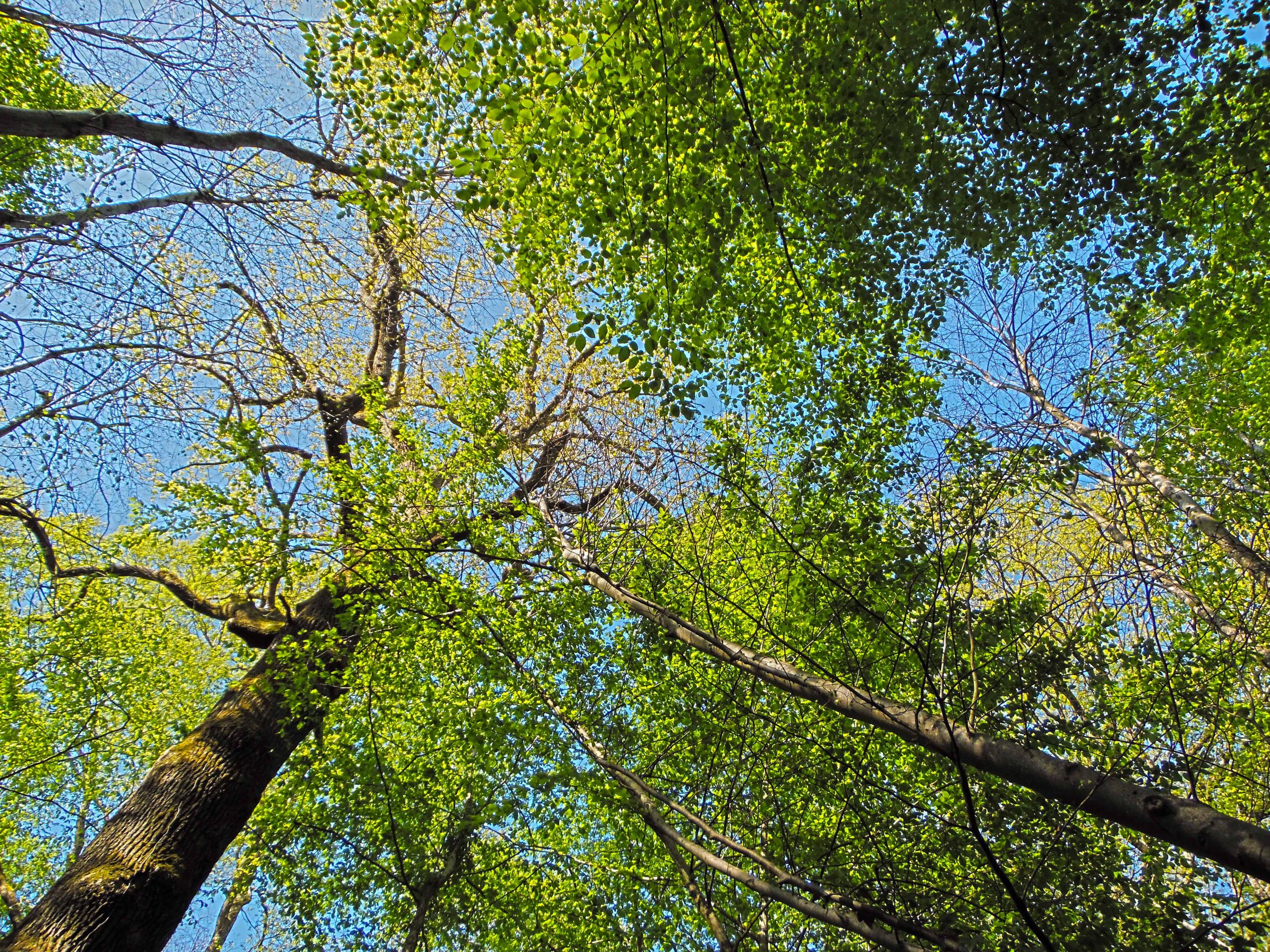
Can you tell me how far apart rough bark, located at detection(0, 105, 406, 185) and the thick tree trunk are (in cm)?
425

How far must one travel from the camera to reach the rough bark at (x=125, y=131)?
3.17 meters

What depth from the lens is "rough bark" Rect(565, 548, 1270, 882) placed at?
6.20ft

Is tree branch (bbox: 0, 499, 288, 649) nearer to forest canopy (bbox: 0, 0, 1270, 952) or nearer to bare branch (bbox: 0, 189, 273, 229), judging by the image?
forest canopy (bbox: 0, 0, 1270, 952)

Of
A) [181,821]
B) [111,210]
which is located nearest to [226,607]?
[181,821]

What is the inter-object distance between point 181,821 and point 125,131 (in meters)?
Answer: 4.78

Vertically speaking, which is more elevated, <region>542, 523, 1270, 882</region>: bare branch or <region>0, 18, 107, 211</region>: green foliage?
<region>0, 18, 107, 211</region>: green foliage

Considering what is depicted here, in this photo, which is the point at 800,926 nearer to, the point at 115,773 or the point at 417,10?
the point at 417,10

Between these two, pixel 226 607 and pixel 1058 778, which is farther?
pixel 226 607

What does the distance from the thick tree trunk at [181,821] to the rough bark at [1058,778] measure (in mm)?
4245

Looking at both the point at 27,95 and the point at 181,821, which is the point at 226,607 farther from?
the point at 27,95

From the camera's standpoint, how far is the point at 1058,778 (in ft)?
7.45

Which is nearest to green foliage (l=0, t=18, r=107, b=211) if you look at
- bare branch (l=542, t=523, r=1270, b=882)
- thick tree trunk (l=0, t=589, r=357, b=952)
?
thick tree trunk (l=0, t=589, r=357, b=952)

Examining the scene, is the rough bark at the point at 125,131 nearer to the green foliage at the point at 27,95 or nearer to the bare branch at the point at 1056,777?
the green foliage at the point at 27,95

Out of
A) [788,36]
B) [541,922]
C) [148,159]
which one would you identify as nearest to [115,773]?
[541,922]
